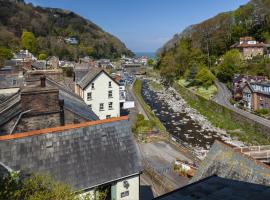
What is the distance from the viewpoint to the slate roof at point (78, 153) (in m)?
10.5

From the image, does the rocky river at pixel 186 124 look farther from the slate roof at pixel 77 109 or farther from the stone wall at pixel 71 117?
the stone wall at pixel 71 117

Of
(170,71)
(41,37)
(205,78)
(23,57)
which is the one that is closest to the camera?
(23,57)

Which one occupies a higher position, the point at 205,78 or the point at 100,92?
the point at 205,78

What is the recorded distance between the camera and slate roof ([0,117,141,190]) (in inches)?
414

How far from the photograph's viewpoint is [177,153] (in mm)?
29031

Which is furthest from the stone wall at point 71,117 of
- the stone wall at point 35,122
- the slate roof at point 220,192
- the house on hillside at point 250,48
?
the house on hillside at point 250,48

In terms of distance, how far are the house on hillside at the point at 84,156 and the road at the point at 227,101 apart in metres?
32.8

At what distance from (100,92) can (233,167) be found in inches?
1102

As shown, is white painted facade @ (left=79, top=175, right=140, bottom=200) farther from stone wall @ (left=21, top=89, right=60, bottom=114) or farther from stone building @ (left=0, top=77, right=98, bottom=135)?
stone wall @ (left=21, top=89, right=60, bottom=114)

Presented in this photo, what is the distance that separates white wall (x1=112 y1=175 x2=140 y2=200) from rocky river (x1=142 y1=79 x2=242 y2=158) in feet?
67.4

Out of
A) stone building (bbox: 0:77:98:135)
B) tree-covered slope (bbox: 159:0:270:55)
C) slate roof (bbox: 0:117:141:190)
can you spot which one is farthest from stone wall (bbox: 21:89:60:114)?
tree-covered slope (bbox: 159:0:270:55)

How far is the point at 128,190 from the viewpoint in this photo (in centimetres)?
1193

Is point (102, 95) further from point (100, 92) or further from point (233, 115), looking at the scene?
point (233, 115)

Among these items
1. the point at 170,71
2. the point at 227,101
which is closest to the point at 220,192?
the point at 227,101
